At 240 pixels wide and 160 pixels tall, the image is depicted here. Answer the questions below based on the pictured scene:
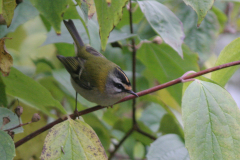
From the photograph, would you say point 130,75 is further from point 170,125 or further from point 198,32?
point 198,32

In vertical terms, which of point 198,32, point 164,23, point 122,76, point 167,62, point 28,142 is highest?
point 164,23

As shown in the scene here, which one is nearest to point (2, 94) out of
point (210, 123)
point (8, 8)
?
point (8, 8)

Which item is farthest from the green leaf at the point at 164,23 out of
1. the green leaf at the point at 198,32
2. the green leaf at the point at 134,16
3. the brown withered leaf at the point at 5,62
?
the green leaf at the point at 198,32

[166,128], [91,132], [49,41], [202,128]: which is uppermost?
[49,41]

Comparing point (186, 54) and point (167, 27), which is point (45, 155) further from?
point (186, 54)

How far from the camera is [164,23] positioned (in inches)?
72.3

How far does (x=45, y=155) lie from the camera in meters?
1.39

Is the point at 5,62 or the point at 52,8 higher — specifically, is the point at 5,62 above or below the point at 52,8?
below

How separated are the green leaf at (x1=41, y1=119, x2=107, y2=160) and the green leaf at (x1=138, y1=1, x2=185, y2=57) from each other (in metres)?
0.77

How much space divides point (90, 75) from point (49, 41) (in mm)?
681

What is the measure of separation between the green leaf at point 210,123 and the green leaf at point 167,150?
1.61 feet

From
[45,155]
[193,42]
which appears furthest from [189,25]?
[45,155]

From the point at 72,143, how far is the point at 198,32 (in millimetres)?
2029

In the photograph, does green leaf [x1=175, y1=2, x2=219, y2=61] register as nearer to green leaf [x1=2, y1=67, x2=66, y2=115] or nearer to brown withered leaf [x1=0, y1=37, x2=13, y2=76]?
green leaf [x1=2, y1=67, x2=66, y2=115]
